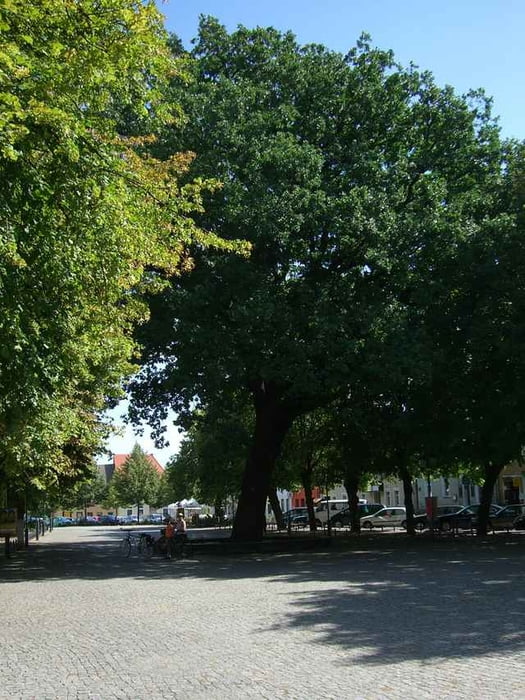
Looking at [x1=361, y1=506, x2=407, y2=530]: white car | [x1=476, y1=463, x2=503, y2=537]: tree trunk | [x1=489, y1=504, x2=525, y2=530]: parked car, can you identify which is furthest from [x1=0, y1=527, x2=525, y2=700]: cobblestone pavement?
[x1=361, y1=506, x2=407, y2=530]: white car

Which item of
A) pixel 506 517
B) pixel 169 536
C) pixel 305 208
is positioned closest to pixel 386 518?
pixel 506 517

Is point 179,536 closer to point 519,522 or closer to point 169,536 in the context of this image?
point 169,536

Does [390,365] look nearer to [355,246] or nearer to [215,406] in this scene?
[355,246]

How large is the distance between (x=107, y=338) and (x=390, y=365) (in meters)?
9.39

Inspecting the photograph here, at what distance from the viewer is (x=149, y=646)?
31.1 ft

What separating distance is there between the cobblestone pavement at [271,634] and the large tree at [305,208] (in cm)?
653

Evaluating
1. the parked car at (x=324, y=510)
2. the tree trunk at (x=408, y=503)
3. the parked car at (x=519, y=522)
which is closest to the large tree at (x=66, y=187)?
the tree trunk at (x=408, y=503)

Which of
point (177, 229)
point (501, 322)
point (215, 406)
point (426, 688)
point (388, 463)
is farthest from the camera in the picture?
point (388, 463)

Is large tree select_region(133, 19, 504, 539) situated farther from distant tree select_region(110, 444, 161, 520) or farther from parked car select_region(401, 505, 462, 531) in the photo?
distant tree select_region(110, 444, 161, 520)

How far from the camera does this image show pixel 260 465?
2867 cm

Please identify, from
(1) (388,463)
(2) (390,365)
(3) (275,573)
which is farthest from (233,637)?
(1) (388,463)

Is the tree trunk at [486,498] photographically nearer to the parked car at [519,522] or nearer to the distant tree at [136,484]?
the parked car at [519,522]

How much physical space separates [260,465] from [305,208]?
35.1ft

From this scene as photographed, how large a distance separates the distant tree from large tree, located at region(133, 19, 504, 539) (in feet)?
268
